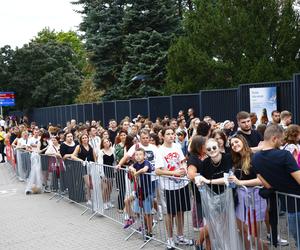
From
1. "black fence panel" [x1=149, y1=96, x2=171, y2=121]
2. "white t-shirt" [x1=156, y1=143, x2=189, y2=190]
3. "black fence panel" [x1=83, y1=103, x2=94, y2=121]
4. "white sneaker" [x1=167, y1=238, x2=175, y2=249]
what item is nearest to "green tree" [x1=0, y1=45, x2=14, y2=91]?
"black fence panel" [x1=83, y1=103, x2=94, y2=121]

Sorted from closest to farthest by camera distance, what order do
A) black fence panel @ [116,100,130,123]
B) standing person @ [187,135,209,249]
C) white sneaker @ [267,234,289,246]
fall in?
white sneaker @ [267,234,289,246]
standing person @ [187,135,209,249]
black fence panel @ [116,100,130,123]

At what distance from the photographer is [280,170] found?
5168mm

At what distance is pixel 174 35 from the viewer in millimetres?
31859

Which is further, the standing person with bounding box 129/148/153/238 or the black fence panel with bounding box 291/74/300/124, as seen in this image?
the black fence panel with bounding box 291/74/300/124

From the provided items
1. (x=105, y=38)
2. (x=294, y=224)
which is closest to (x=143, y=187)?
(x=294, y=224)

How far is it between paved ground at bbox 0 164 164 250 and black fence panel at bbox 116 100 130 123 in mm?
16529

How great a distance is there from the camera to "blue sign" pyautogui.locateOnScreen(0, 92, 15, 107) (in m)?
49.6

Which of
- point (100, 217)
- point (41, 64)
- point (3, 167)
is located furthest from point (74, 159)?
point (41, 64)

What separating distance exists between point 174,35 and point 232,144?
Result: 86.3 ft

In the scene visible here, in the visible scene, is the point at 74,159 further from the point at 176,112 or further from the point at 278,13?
the point at 278,13

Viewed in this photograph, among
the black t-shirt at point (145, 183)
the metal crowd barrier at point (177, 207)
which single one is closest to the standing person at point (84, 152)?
the metal crowd barrier at point (177, 207)

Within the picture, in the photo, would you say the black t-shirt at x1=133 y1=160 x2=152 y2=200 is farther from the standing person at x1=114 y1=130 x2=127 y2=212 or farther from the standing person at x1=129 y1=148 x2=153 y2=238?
the standing person at x1=114 y1=130 x2=127 y2=212

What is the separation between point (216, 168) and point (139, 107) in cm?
2146

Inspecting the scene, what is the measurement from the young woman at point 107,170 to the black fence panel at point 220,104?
28.8 feet
